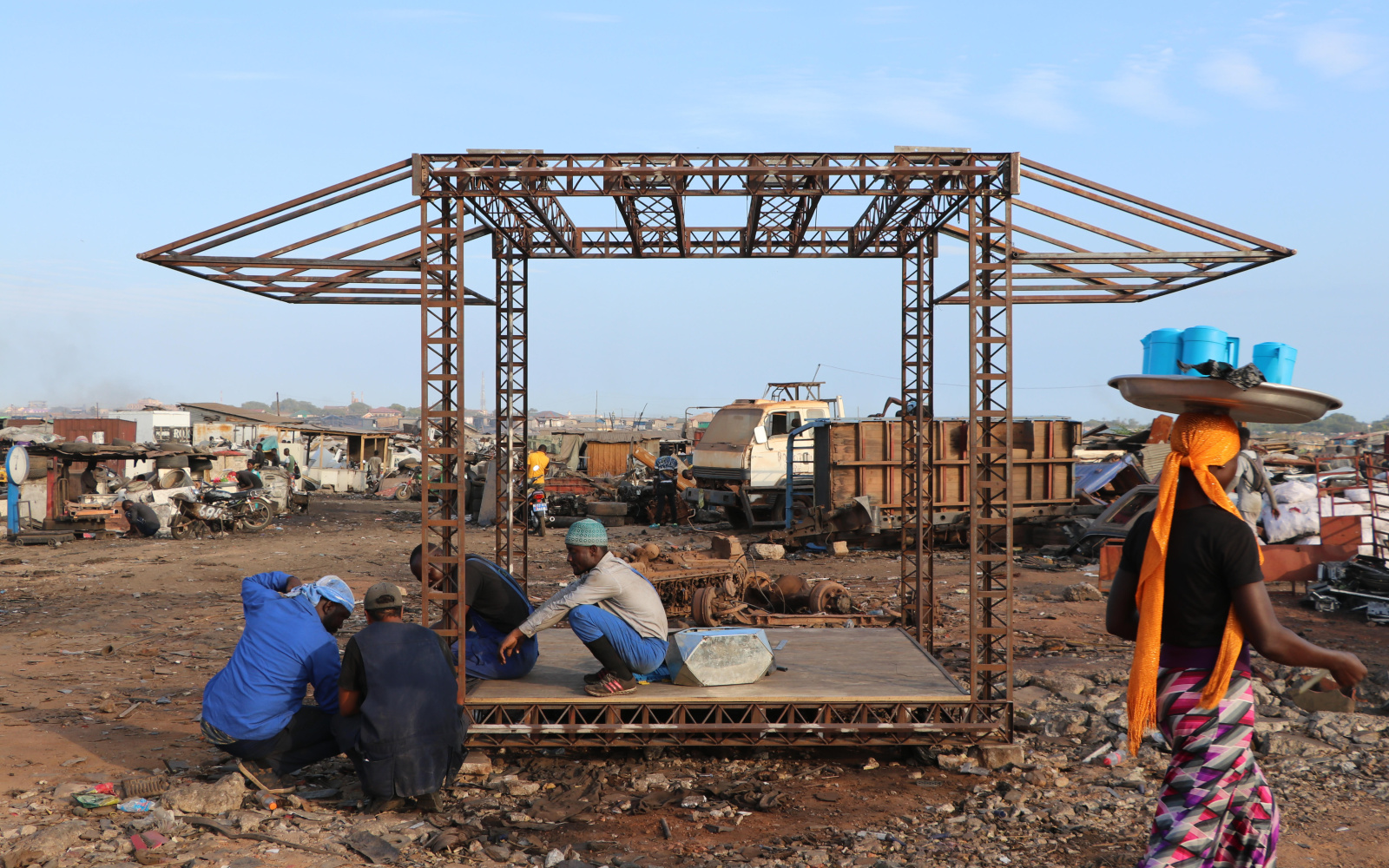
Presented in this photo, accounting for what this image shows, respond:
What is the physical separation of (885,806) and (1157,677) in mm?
2908

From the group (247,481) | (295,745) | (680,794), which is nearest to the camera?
(295,745)

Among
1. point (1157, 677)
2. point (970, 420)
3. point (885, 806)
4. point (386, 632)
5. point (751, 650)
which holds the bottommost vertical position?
point (885, 806)

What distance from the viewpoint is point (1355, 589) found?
11961 millimetres

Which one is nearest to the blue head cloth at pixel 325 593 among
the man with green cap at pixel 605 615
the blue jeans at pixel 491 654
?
the man with green cap at pixel 605 615

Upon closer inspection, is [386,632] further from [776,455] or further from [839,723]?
[776,455]

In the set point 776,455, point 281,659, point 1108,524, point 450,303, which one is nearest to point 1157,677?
point 281,659

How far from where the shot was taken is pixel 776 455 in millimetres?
20281

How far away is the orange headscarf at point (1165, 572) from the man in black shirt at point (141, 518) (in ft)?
70.2

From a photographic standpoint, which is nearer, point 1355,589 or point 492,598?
point 492,598

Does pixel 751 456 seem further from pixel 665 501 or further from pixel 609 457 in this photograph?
pixel 609 457

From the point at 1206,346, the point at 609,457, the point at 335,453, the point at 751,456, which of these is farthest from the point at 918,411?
the point at 335,453

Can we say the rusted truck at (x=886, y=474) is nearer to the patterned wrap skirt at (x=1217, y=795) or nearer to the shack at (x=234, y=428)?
the patterned wrap skirt at (x=1217, y=795)

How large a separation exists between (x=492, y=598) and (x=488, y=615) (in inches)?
6.2

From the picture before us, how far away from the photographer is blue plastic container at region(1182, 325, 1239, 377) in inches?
131
